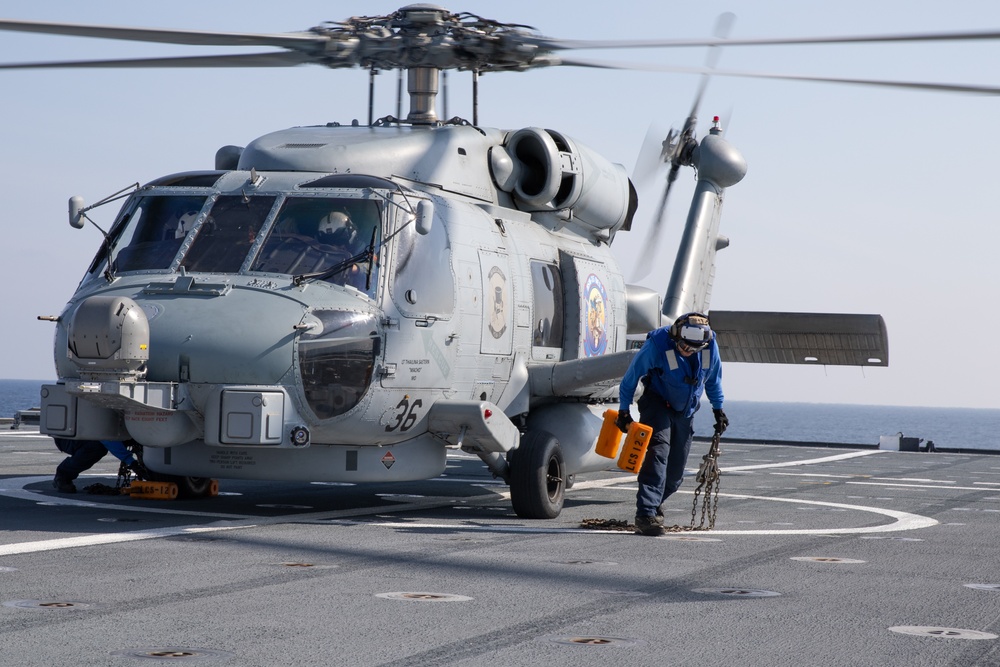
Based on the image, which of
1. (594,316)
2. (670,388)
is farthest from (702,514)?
(594,316)

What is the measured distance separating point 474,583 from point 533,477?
13.5 feet

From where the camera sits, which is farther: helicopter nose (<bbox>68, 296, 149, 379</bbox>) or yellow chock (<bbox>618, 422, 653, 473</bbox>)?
yellow chock (<bbox>618, 422, 653, 473</bbox>)

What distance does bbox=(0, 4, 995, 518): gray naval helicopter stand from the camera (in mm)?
9422

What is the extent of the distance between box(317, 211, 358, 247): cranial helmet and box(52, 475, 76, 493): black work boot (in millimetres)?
4148

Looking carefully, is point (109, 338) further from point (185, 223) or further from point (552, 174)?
point (552, 174)

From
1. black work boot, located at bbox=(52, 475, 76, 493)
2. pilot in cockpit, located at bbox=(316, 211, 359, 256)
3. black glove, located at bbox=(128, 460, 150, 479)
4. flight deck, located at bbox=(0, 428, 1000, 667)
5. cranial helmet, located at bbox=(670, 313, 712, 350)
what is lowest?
flight deck, located at bbox=(0, 428, 1000, 667)

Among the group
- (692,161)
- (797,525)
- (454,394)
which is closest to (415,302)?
(454,394)

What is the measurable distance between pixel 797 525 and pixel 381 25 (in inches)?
238

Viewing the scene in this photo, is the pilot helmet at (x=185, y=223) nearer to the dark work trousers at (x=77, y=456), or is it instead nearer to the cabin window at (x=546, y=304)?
the dark work trousers at (x=77, y=456)

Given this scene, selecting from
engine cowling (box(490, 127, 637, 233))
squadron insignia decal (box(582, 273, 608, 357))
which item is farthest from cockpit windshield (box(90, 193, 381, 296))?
squadron insignia decal (box(582, 273, 608, 357))

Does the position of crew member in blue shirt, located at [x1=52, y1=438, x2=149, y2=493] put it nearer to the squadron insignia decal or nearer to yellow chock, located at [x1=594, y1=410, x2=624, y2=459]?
yellow chock, located at [x1=594, y1=410, x2=624, y2=459]

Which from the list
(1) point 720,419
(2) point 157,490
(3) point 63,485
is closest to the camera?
(1) point 720,419

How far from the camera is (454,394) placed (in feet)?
36.1

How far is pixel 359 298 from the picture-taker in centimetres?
1002
